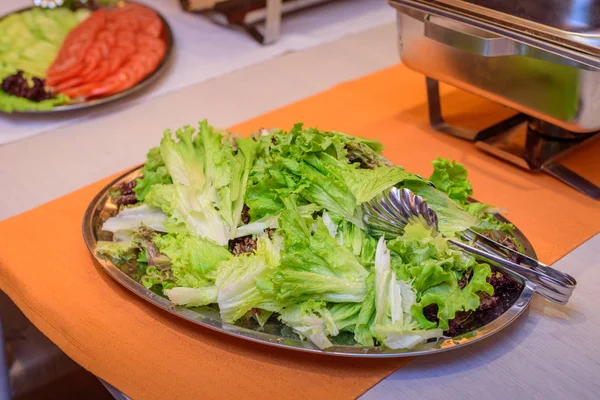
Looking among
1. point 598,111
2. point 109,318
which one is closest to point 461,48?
point 598,111

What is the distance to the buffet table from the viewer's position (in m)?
0.82

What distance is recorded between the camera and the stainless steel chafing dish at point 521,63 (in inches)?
41.4

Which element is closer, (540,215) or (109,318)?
(109,318)

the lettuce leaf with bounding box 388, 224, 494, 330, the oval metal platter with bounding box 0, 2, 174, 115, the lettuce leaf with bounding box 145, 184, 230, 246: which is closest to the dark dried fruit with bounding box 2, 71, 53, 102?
the oval metal platter with bounding box 0, 2, 174, 115

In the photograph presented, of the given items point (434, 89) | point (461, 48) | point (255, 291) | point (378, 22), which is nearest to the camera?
point (255, 291)

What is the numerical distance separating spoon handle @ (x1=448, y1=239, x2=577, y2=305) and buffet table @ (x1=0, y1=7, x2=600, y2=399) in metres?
0.08

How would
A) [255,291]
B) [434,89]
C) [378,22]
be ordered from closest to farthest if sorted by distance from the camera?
[255,291] < [434,89] < [378,22]

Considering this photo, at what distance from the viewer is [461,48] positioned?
3.88 ft

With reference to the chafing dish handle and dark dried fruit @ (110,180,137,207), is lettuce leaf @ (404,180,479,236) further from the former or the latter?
dark dried fruit @ (110,180,137,207)

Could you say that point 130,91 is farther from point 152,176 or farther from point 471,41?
point 471,41

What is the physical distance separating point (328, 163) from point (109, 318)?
0.40m

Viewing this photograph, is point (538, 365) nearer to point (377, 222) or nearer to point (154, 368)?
point (377, 222)

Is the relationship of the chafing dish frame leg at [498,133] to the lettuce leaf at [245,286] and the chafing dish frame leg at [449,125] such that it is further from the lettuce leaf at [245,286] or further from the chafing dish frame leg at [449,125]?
the lettuce leaf at [245,286]

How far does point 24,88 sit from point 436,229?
109 cm
